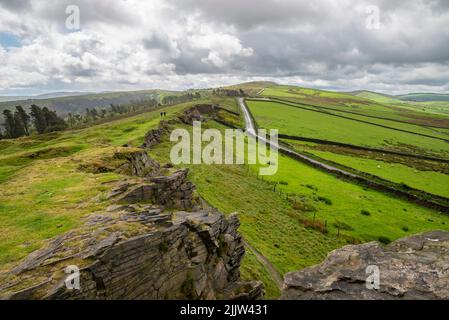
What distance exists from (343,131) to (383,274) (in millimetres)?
137396

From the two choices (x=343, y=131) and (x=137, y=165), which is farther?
(x=343, y=131)

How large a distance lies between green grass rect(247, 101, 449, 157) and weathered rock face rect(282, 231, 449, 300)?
4362 inches

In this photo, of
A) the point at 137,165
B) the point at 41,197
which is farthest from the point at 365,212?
the point at 41,197

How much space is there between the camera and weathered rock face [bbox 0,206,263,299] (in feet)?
45.0

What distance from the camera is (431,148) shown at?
129m

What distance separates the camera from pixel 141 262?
16594mm

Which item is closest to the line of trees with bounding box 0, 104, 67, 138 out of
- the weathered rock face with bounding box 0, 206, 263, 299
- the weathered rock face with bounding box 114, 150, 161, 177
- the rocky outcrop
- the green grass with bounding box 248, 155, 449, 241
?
the weathered rock face with bounding box 114, 150, 161, 177

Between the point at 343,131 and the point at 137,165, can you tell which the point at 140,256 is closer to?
the point at 137,165

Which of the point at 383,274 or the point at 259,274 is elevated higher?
the point at 383,274

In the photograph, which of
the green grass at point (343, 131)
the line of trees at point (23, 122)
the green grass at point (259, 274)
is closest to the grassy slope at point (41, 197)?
the green grass at point (259, 274)
